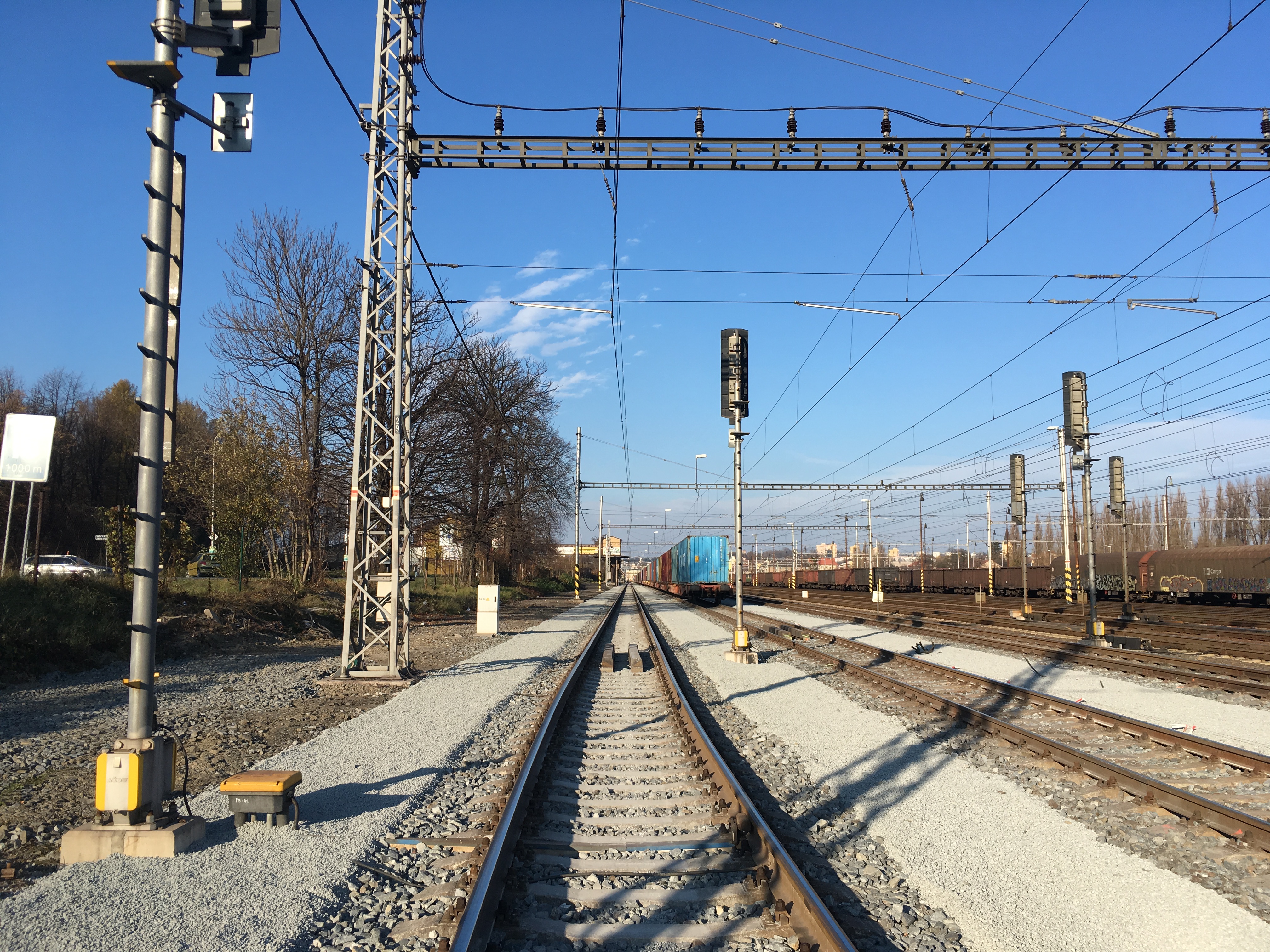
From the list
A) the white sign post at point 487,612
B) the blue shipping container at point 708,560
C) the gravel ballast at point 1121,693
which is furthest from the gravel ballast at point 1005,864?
the blue shipping container at point 708,560

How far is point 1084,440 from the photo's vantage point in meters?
20.9

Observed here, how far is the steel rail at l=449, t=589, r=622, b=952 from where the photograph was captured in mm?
3891

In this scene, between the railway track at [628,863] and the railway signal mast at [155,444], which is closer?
the railway track at [628,863]

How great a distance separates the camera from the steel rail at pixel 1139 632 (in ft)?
59.9

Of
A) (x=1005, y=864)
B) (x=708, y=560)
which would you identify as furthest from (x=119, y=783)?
(x=708, y=560)

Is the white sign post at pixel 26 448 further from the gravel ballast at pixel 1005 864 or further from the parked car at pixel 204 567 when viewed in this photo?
the gravel ballast at pixel 1005 864

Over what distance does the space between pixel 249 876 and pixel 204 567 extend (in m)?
28.5

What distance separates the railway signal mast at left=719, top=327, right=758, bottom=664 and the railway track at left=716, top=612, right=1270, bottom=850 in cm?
294

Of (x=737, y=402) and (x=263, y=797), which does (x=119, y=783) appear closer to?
(x=263, y=797)

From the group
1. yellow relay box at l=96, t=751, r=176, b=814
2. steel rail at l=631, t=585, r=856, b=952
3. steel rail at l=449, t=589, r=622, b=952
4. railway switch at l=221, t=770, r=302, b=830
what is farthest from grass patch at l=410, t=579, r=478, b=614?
yellow relay box at l=96, t=751, r=176, b=814

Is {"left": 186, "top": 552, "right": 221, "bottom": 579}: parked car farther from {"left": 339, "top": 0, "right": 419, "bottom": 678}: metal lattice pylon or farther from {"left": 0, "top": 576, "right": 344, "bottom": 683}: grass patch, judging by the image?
{"left": 339, "top": 0, "right": 419, "bottom": 678}: metal lattice pylon

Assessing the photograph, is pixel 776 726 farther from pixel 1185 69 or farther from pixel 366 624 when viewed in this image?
pixel 1185 69

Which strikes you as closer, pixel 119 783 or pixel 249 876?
pixel 249 876

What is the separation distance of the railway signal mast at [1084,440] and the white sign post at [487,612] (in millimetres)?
15297
